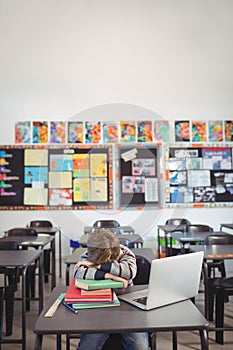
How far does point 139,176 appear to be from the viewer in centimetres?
650

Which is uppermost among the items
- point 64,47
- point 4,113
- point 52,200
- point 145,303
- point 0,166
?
point 64,47

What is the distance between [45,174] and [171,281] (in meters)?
5.01

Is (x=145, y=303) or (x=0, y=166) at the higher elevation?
(x=0, y=166)

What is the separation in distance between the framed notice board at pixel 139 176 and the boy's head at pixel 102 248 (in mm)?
4499

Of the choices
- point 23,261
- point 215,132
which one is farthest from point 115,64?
point 23,261

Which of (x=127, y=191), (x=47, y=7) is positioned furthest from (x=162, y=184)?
(x=47, y=7)

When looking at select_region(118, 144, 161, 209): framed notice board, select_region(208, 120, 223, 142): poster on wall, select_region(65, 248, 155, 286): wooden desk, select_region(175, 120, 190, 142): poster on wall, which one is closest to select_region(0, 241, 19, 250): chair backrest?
select_region(65, 248, 155, 286): wooden desk

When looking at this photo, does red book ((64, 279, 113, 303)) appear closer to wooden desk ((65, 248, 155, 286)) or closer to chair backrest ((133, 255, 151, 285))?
chair backrest ((133, 255, 151, 285))

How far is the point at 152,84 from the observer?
Result: 21.2ft

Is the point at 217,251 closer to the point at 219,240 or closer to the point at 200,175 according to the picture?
the point at 219,240

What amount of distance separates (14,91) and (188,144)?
2793mm

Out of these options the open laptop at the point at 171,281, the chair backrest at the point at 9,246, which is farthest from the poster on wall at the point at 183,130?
the open laptop at the point at 171,281

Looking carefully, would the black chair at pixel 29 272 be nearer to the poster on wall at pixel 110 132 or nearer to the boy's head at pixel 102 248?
the boy's head at pixel 102 248

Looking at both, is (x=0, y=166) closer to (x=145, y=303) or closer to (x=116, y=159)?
(x=116, y=159)
